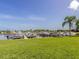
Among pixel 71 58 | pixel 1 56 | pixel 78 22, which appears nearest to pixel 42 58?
pixel 71 58

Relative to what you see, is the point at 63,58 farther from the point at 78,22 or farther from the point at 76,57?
the point at 78,22

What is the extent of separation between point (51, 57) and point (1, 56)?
16.9 ft

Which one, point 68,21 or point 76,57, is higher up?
point 68,21

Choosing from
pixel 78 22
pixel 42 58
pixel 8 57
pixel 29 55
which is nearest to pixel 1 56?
pixel 8 57

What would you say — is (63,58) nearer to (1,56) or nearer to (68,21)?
(1,56)

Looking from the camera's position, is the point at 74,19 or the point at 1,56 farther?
the point at 74,19

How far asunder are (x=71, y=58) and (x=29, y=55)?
174 inches

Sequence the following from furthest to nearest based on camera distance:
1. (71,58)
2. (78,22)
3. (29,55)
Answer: (78,22), (29,55), (71,58)

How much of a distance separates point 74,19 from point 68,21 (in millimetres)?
3045

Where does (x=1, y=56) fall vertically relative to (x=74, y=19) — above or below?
below

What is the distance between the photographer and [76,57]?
18.1m

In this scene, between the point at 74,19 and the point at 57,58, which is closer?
the point at 57,58

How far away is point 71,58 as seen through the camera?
58.4 ft

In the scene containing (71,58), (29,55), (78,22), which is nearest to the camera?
(71,58)
